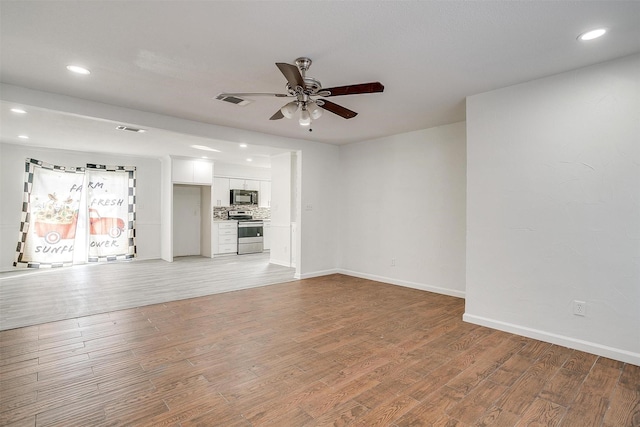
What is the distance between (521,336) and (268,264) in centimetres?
514

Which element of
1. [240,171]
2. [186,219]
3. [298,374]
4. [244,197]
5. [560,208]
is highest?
[240,171]

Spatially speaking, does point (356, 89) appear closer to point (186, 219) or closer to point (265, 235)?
point (265, 235)

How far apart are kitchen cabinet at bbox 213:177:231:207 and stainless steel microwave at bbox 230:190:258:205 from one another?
0.16 m

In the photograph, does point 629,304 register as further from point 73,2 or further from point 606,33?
point 73,2

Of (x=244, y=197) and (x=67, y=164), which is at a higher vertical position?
(x=67, y=164)

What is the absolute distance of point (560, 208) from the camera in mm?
2926

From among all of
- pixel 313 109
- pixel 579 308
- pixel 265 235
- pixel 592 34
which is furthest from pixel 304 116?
pixel 265 235

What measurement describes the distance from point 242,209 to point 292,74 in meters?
7.44

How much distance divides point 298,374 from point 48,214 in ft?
22.5

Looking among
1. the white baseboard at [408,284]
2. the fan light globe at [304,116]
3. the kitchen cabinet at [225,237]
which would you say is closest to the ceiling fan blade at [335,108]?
the fan light globe at [304,116]

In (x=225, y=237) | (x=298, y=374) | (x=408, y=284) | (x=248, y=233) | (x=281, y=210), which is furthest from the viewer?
(x=248, y=233)

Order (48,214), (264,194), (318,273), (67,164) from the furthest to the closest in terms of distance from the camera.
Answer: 1. (264,194)
2. (67,164)
3. (48,214)
4. (318,273)

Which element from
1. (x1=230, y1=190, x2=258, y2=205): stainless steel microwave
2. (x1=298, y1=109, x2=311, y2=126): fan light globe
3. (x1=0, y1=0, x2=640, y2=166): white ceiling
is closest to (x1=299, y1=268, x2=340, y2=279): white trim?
(x1=0, y1=0, x2=640, y2=166): white ceiling

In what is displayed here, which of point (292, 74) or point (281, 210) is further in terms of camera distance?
point (281, 210)
